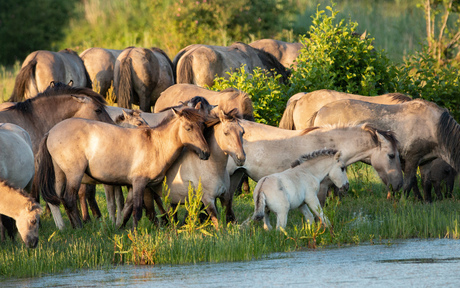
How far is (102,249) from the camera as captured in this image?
7840mm

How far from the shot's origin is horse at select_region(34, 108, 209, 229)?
8977 millimetres

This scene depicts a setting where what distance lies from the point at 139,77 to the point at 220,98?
6.07m

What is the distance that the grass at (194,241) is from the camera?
7.33 m

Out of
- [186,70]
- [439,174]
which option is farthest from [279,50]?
[439,174]

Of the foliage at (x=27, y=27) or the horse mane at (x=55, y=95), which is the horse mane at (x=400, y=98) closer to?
the horse mane at (x=55, y=95)

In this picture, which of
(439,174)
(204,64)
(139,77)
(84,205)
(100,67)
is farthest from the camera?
(100,67)

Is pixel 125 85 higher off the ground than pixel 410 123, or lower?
higher

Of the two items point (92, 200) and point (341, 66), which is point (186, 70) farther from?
point (92, 200)

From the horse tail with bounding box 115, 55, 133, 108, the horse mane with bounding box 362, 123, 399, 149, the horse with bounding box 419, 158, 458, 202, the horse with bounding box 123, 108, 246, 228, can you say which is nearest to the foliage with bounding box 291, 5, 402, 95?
the horse with bounding box 419, 158, 458, 202

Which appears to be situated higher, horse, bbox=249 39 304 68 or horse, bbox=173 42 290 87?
horse, bbox=249 39 304 68

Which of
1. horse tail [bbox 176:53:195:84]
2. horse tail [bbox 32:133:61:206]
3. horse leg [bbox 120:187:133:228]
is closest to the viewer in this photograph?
horse tail [bbox 32:133:61:206]

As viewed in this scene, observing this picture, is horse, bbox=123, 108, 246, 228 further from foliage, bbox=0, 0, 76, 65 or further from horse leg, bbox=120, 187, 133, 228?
foliage, bbox=0, 0, 76, 65

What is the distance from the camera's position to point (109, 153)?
9016 millimetres

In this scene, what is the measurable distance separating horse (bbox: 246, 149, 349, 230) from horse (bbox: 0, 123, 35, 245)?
3047mm
